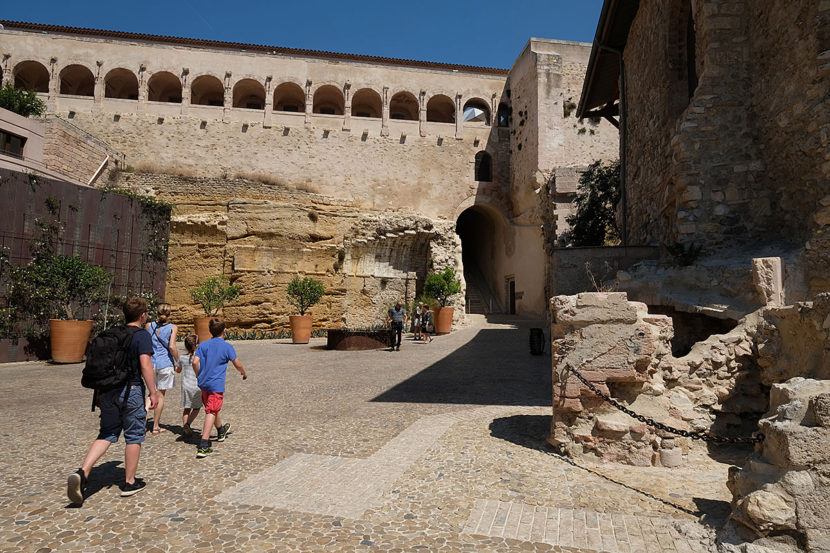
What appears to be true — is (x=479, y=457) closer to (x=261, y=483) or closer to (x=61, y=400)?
(x=261, y=483)

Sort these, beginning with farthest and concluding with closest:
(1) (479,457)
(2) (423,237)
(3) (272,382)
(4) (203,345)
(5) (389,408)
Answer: (2) (423,237) < (3) (272,382) < (5) (389,408) < (4) (203,345) < (1) (479,457)

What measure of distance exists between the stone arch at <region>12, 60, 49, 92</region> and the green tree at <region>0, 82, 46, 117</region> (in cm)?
476

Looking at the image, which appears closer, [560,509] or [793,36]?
[560,509]

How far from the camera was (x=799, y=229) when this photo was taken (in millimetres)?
7113

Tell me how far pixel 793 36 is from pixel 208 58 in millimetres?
26827

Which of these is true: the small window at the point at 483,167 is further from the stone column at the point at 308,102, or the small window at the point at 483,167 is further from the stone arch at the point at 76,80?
the stone arch at the point at 76,80

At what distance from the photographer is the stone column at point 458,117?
26.3 m

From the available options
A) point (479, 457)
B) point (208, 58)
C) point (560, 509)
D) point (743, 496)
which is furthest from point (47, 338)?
point (208, 58)

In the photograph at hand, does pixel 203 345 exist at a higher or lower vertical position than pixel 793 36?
lower

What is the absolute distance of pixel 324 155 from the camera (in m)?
25.2

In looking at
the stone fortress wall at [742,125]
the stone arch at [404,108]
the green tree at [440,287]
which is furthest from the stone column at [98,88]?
the stone fortress wall at [742,125]

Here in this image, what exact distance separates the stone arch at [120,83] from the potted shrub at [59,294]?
17.8 metres

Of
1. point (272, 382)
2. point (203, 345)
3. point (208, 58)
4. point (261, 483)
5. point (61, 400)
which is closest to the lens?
point (261, 483)

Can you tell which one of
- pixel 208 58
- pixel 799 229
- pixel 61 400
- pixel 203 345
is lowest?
pixel 61 400
